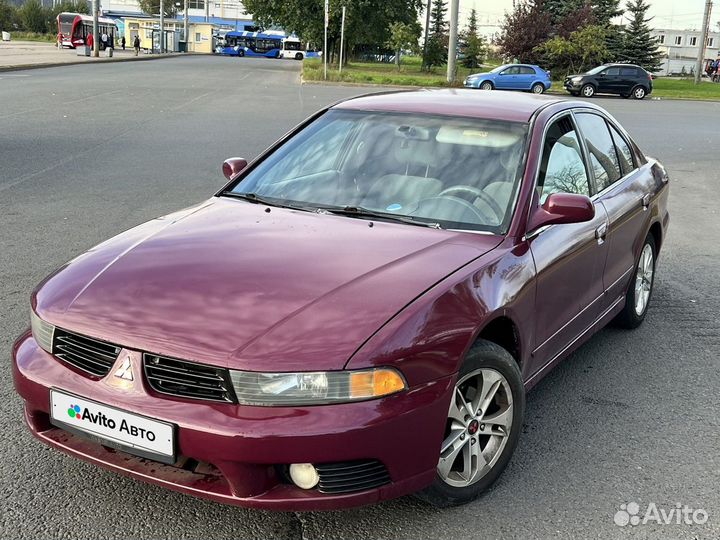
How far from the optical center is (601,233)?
425cm

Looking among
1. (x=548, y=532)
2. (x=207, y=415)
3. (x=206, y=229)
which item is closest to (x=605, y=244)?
(x=548, y=532)

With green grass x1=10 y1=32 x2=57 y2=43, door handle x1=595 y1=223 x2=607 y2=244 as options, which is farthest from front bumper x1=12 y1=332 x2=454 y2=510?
green grass x1=10 y1=32 x2=57 y2=43

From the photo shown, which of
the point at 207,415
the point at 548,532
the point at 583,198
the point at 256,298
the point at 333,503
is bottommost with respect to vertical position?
the point at 548,532

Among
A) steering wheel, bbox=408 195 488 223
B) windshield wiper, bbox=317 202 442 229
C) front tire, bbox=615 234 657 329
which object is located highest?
steering wheel, bbox=408 195 488 223

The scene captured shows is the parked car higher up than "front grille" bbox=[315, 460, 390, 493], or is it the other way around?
the parked car

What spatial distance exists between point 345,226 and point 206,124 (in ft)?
43.5

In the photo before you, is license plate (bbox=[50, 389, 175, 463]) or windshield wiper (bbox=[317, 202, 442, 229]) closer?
license plate (bbox=[50, 389, 175, 463])

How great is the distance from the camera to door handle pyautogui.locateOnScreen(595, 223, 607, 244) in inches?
165

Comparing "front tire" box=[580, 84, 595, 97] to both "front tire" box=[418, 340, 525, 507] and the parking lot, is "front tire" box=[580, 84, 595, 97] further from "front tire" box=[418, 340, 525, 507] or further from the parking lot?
"front tire" box=[418, 340, 525, 507]

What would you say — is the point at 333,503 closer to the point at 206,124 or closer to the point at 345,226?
the point at 345,226

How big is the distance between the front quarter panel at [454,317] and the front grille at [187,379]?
0.41 meters

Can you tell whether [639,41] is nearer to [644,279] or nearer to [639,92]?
[639,92]

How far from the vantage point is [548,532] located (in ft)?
9.65

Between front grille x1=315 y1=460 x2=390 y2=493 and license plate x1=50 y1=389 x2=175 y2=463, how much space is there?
497 mm
